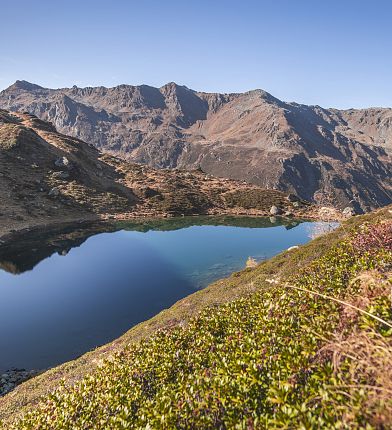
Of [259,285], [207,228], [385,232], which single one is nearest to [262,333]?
[385,232]

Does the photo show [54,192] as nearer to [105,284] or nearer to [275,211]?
[105,284]

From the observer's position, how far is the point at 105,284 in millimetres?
61969

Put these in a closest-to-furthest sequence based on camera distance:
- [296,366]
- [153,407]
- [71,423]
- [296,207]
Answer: [296,366]
[153,407]
[71,423]
[296,207]

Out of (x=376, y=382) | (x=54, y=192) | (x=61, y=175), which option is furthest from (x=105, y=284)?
(x=61, y=175)

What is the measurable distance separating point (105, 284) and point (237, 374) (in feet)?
182

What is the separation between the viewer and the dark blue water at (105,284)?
43.0 metres

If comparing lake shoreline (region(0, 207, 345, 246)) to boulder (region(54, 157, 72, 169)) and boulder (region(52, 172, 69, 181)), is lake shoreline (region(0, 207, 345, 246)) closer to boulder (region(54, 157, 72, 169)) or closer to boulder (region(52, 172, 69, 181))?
boulder (region(52, 172, 69, 181))

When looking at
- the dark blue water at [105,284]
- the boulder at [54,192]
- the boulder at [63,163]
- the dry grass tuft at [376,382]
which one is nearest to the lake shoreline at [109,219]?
the boulder at [54,192]

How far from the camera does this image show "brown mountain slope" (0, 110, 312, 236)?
112500 mm

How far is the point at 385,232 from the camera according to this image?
1770 centimetres

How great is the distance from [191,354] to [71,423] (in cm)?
443

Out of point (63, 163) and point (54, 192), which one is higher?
point (63, 163)

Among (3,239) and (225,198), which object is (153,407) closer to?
(3,239)

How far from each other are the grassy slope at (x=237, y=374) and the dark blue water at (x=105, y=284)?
29.7 meters
